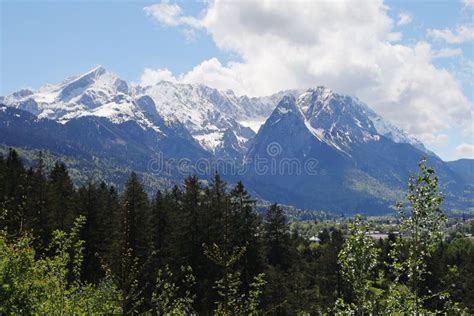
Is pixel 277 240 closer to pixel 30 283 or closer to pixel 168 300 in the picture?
pixel 168 300

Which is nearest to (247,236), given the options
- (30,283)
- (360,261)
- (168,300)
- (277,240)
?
(277,240)

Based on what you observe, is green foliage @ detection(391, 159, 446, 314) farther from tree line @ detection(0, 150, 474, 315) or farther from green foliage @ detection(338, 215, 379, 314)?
green foliage @ detection(338, 215, 379, 314)

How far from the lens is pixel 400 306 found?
1459 cm

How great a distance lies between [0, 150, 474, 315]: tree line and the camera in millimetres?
14109

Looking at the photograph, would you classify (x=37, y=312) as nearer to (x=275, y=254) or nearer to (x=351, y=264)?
(x=351, y=264)

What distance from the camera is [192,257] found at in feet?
178

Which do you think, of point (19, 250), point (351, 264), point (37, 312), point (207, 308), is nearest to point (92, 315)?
point (37, 312)

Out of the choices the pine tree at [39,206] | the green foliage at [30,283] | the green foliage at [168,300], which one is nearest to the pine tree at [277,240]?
the pine tree at [39,206]

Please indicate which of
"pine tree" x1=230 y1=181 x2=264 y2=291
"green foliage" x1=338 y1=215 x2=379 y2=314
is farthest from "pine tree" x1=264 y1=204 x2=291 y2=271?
"green foliage" x1=338 y1=215 x2=379 y2=314

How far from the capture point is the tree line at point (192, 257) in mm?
14109

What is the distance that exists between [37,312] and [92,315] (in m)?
3.06

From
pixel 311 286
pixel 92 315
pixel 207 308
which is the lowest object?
pixel 311 286

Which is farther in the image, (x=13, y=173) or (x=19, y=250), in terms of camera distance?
(x=13, y=173)

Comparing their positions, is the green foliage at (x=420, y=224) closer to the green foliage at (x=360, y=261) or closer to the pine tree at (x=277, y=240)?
the green foliage at (x=360, y=261)
